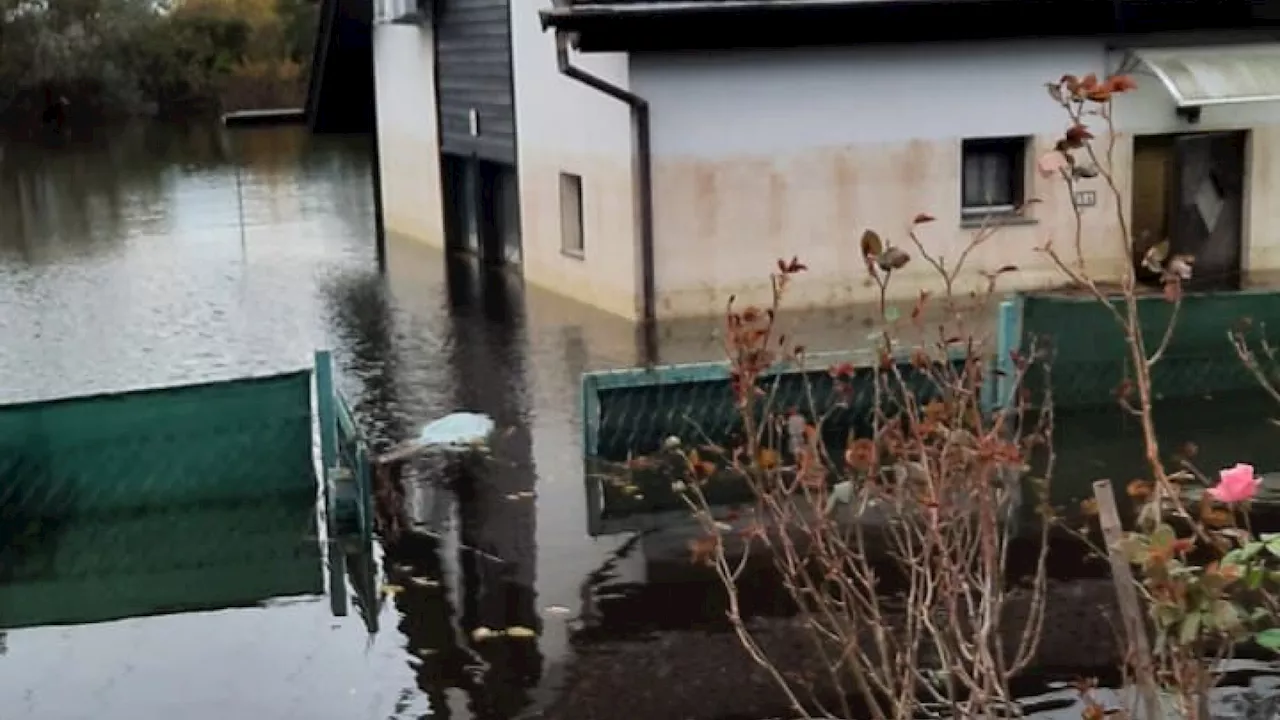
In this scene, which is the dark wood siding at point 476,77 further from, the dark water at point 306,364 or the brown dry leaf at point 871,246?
the brown dry leaf at point 871,246

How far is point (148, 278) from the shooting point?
21.5 meters

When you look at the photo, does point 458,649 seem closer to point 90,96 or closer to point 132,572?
point 132,572

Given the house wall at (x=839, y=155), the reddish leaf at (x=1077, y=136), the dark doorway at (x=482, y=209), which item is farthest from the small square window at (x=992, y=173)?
the reddish leaf at (x=1077, y=136)

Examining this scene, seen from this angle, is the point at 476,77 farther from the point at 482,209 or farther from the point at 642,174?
the point at 642,174

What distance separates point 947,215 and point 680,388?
6966 mm

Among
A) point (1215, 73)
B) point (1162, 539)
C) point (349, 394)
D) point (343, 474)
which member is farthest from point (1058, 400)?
point (1162, 539)

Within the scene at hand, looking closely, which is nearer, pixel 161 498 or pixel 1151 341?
pixel 161 498

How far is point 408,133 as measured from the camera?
2422 cm

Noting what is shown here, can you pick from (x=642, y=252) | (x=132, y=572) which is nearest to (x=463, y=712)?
(x=132, y=572)

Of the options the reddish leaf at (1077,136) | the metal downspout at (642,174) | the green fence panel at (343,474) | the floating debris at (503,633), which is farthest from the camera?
the metal downspout at (642,174)

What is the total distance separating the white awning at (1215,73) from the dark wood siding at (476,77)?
23.1 feet

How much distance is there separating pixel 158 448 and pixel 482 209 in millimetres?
12251

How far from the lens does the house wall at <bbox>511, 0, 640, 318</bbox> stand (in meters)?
16.2

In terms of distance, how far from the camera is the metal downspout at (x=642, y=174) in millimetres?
15469
